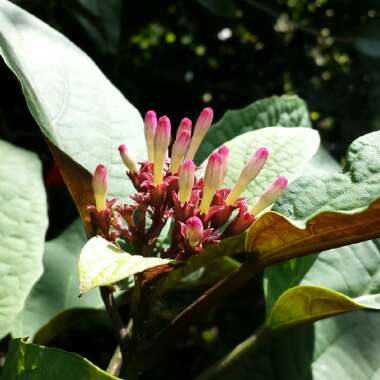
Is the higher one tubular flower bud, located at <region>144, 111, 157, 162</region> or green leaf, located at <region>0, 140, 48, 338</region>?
tubular flower bud, located at <region>144, 111, 157, 162</region>

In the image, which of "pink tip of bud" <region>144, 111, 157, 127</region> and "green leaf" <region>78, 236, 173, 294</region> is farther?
"pink tip of bud" <region>144, 111, 157, 127</region>

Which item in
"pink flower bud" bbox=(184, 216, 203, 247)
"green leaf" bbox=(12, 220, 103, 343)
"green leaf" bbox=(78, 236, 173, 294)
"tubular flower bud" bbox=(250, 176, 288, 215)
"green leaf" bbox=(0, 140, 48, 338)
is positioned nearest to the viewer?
"green leaf" bbox=(78, 236, 173, 294)

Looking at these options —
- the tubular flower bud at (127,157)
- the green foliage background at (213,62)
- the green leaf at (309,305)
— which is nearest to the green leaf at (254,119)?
the tubular flower bud at (127,157)

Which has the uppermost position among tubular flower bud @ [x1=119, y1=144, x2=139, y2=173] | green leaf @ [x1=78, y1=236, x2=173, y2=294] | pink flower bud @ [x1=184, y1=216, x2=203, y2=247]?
tubular flower bud @ [x1=119, y1=144, x2=139, y2=173]

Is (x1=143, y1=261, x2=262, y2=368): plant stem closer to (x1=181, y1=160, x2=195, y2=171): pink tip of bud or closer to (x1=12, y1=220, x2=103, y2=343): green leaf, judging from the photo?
(x1=181, y1=160, x2=195, y2=171): pink tip of bud

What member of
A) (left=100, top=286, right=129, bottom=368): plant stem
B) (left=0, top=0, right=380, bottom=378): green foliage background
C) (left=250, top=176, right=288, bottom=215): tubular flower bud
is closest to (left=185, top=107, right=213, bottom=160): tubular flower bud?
(left=250, top=176, right=288, bottom=215): tubular flower bud

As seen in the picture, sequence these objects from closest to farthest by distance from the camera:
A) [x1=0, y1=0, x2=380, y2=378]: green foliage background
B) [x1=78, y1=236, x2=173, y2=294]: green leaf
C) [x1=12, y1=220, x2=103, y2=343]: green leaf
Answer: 1. [x1=78, y1=236, x2=173, y2=294]: green leaf
2. [x1=12, y1=220, x2=103, y2=343]: green leaf
3. [x1=0, y1=0, x2=380, y2=378]: green foliage background
